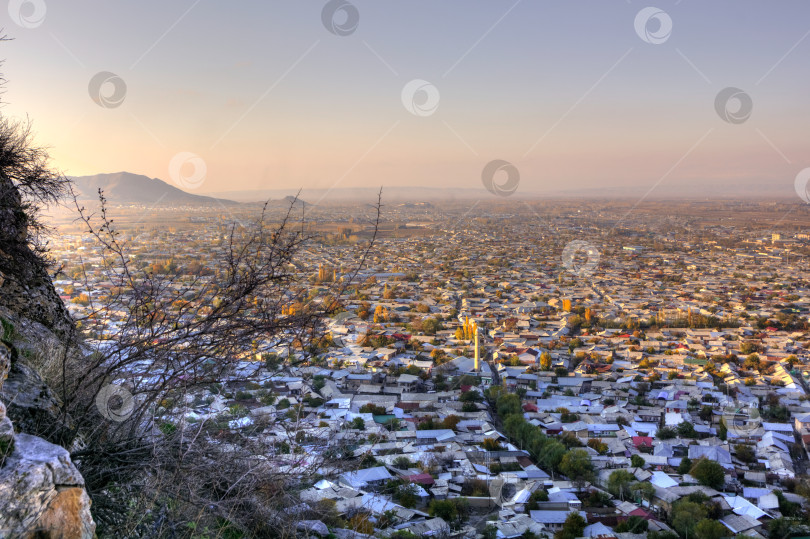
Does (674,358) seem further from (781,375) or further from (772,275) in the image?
(772,275)

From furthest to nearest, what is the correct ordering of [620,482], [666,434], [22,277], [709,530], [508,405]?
[508,405]
[666,434]
[620,482]
[709,530]
[22,277]

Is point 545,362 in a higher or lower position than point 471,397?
higher

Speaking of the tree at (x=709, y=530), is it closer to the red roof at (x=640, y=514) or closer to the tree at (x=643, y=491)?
the red roof at (x=640, y=514)

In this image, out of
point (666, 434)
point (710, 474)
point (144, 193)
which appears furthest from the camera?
point (144, 193)

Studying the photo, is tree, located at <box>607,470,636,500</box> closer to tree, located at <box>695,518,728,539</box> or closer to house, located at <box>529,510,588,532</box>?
house, located at <box>529,510,588,532</box>

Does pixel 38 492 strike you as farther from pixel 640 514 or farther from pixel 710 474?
pixel 710 474

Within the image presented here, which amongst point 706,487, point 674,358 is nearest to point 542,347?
point 674,358

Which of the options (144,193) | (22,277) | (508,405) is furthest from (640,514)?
(144,193)

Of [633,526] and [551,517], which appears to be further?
[551,517]
